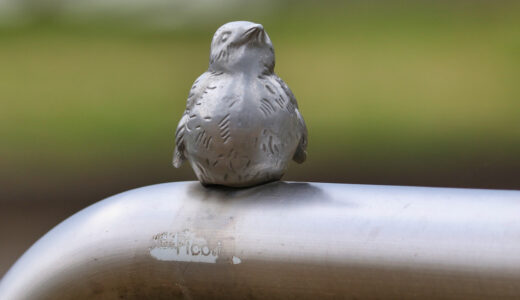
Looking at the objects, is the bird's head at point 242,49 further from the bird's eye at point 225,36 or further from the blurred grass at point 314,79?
the blurred grass at point 314,79

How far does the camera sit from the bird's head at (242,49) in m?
0.60

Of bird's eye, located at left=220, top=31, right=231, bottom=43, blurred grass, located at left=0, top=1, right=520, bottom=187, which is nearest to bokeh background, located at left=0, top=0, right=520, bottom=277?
blurred grass, located at left=0, top=1, right=520, bottom=187

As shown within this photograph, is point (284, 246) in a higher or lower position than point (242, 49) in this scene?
lower

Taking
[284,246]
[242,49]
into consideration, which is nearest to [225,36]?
[242,49]

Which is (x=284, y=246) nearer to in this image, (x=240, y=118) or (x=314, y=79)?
(x=240, y=118)

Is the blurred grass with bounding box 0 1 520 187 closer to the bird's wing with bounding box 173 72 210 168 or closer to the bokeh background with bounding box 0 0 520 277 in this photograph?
the bokeh background with bounding box 0 0 520 277

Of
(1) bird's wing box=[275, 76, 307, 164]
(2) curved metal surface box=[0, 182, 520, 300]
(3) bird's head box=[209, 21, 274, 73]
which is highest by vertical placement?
(3) bird's head box=[209, 21, 274, 73]

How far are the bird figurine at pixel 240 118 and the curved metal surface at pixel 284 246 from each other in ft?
0.07

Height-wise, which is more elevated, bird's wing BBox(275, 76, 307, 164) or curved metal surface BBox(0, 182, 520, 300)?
bird's wing BBox(275, 76, 307, 164)

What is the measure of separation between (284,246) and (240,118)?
11 centimetres

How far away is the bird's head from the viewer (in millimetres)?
597

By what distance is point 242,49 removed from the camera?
599 mm

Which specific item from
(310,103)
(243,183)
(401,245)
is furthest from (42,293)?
(310,103)

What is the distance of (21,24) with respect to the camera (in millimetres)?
1078
